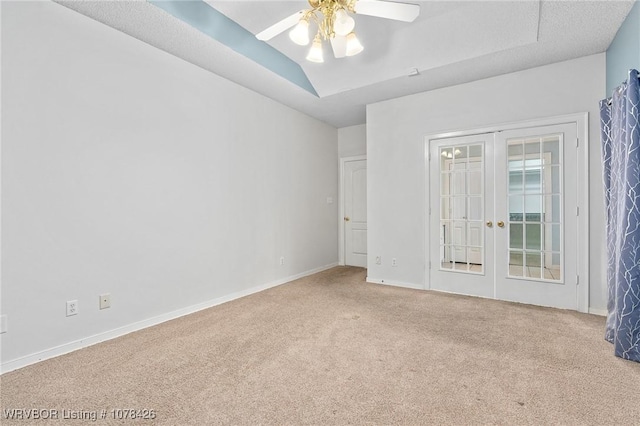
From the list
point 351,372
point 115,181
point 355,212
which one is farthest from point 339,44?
point 355,212

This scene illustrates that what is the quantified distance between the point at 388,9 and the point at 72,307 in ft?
10.7

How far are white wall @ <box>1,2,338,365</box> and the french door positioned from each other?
243 centimetres

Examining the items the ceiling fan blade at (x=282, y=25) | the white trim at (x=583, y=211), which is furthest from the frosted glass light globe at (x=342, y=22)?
the white trim at (x=583, y=211)

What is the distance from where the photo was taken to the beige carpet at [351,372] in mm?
1638

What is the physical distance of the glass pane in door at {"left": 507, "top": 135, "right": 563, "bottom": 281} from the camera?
332 centimetres

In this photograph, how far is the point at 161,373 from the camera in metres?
2.02

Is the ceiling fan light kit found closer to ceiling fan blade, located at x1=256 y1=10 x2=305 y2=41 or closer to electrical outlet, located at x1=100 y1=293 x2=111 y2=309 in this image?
ceiling fan blade, located at x1=256 y1=10 x2=305 y2=41

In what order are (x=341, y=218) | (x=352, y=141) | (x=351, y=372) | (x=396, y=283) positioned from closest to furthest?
(x=351, y=372)
(x=396, y=283)
(x=352, y=141)
(x=341, y=218)

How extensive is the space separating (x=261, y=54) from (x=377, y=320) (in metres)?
3.05

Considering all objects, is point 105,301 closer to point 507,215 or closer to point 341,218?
point 341,218

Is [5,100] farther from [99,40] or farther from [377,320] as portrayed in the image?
[377,320]

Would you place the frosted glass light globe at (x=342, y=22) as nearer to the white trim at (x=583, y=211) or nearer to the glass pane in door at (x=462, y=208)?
the glass pane in door at (x=462, y=208)

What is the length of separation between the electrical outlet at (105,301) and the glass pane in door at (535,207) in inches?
165

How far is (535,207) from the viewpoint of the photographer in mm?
3432
